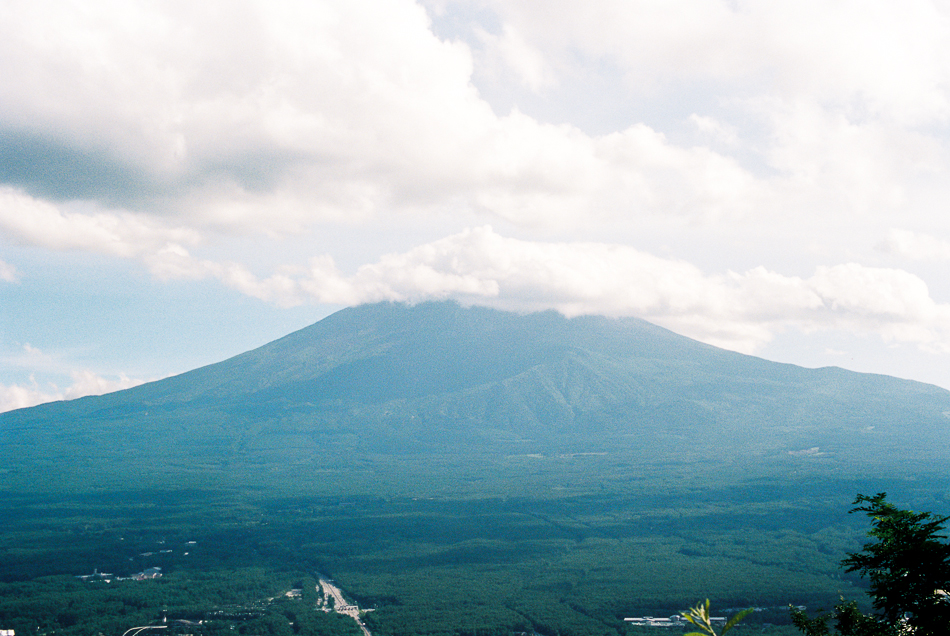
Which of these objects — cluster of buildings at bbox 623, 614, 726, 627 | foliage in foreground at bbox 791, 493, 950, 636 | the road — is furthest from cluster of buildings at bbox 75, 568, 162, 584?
foliage in foreground at bbox 791, 493, 950, 636

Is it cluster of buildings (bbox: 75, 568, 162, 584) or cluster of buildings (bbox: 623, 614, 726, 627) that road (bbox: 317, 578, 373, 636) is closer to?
cluster of buildings (bbox: 75, 568, 162, 584)

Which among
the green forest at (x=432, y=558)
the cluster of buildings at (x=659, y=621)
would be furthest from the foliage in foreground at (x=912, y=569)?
the cluster of buildings at (x=659, y=621)

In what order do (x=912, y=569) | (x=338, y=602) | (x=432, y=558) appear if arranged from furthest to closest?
(x=432, y=558) < (x=338, y=602) < (x=912, y=569)

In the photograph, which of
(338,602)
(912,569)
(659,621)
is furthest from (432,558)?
(912,569)

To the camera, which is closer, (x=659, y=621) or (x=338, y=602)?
(x=659, y=621)

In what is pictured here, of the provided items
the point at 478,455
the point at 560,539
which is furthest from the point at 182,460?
the point at 560,539

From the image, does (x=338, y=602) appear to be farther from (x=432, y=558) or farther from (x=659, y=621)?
(x=659, y=621)

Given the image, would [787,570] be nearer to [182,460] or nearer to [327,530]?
[327,530]

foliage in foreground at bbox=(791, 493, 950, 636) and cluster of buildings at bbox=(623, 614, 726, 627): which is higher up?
foliage in foreground at bbox=(791, 493, 950, 636)

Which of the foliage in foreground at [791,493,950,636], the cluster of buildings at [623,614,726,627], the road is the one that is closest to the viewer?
the foliage in foreground at [791,493,950,636]

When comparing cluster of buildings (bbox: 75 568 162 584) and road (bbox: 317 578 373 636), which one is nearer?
road (bbox: 317 578 373 636)

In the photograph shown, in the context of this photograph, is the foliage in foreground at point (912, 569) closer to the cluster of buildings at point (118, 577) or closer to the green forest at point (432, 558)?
the green forest at point (432, 558)
